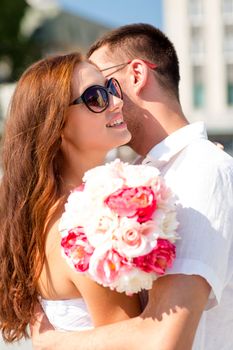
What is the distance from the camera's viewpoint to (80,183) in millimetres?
2641

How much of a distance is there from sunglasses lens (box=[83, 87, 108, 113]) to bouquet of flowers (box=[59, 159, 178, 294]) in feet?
1.65

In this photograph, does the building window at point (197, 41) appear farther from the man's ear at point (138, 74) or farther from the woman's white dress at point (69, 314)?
the woman's white dress at point (69, 314)

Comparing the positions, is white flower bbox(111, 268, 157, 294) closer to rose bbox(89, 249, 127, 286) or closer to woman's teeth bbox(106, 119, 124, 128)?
rose bbox(89, 249, 127, 286)

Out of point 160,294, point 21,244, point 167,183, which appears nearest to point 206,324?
point 160,294

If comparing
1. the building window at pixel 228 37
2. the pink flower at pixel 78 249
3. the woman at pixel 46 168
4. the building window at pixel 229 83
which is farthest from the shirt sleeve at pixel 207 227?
the building window at pixel 228 37

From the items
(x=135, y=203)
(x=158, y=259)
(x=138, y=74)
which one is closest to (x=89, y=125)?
(x=138, y=74)

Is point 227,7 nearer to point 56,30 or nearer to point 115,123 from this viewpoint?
point 56,30

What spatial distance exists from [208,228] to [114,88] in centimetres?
90

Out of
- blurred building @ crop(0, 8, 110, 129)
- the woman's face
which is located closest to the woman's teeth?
the woman's face

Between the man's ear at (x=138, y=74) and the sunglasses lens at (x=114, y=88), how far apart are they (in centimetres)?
12

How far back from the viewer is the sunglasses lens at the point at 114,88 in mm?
2770

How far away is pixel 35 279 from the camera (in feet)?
8.14

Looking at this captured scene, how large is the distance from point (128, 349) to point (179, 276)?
255mm

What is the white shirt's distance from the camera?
2.09m
